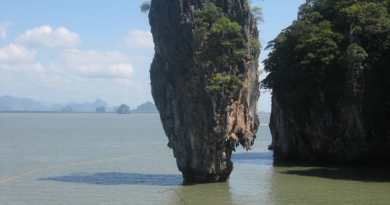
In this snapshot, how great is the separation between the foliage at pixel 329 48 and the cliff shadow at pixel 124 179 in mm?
13340

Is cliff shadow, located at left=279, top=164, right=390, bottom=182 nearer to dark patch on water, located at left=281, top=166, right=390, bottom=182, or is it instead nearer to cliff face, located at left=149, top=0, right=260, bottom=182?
dark patch on water, located at left=281, top=166, right=390, bottom=182

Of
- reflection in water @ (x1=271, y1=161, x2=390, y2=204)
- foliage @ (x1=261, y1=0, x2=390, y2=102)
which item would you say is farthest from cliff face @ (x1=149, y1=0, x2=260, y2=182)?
foliage @ (x1=261, y1=0, x2=390, y2=102)

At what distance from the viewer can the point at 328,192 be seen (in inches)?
1032

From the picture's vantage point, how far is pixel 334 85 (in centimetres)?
3703

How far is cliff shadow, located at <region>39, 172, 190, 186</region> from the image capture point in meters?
28.2

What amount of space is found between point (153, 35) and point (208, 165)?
25.6 ft

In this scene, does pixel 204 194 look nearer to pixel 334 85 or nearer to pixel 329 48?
pixel 334 85

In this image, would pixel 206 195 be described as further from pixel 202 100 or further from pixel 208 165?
pixel 202 100

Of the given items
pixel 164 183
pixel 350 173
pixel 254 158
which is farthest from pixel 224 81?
pixel 254 158

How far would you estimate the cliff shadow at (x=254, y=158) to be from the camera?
39250mm

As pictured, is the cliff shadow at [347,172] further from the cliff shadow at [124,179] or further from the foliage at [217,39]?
the foliage at [217,39]

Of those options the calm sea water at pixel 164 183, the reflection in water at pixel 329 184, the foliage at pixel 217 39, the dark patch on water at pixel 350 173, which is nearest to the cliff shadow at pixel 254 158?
the calm sea water at pixel 164 183

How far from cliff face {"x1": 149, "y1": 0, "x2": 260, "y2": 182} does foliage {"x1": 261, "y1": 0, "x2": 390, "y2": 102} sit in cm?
1040

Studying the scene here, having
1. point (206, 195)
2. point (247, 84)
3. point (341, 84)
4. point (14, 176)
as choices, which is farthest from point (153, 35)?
point (341, 84)
